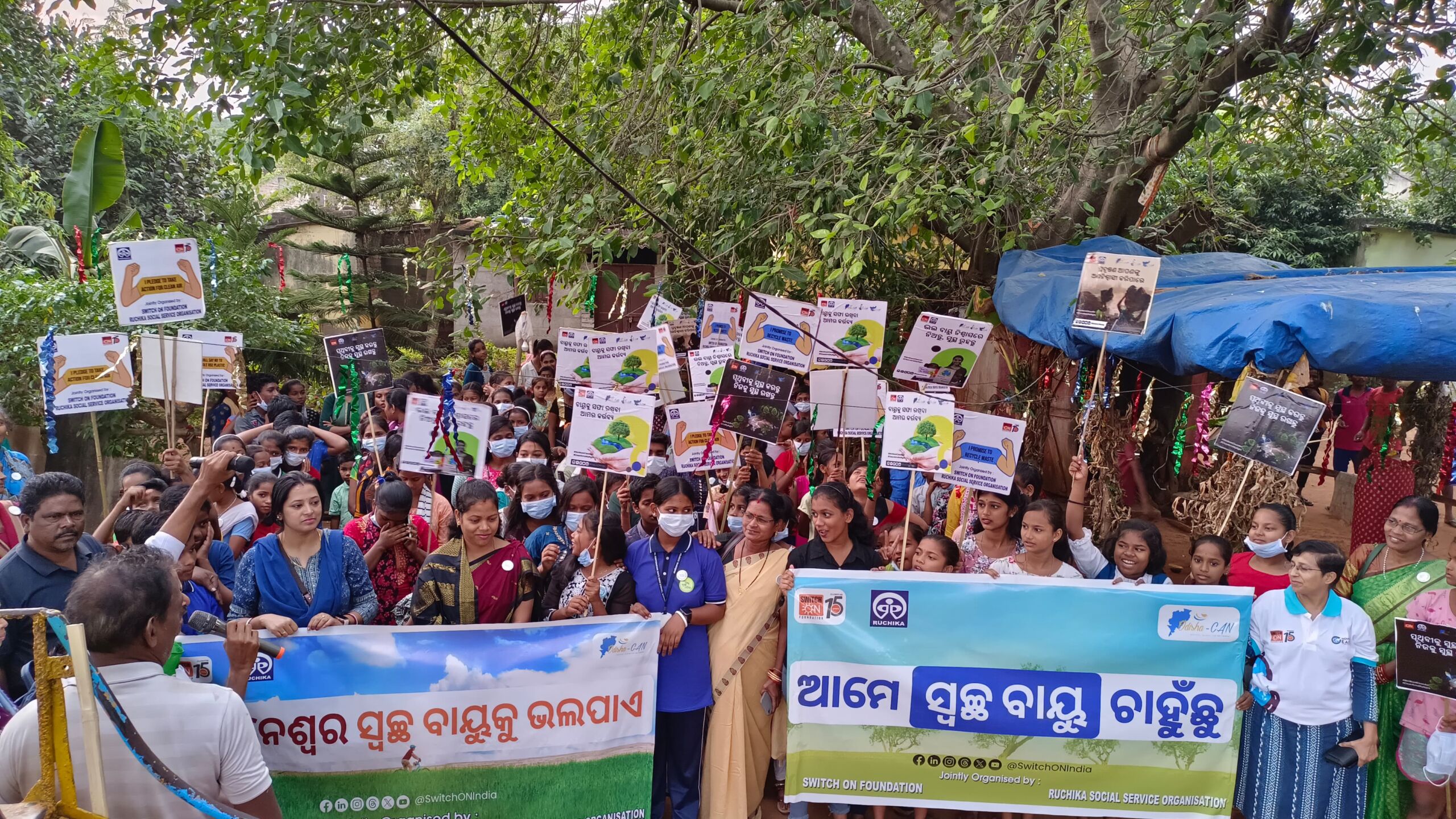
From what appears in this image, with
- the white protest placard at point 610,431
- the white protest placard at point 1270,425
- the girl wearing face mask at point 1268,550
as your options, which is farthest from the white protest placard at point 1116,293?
the white protest placard at point 610,431

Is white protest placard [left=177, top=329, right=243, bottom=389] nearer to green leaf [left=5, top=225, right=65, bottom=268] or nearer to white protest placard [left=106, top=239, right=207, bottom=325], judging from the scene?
white protest placard [left=106, top=239, right=207, bottom=325]

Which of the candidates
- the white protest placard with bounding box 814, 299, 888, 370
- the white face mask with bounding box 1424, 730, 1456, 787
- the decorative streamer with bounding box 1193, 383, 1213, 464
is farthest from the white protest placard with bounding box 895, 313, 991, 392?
the white face mask with bounding box 1424, 730, 1456, 787

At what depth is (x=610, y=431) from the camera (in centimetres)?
479

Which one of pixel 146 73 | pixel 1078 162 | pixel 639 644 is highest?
pixel 146 73

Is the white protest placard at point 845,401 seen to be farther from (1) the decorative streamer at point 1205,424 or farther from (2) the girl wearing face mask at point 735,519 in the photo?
(1) the decorative streamer at point 1205,424

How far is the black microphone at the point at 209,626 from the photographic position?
3.64 m

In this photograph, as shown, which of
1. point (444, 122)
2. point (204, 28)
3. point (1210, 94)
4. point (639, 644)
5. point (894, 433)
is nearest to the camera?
point (639, 644)

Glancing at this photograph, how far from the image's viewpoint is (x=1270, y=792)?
4113 millimetres

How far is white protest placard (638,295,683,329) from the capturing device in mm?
8250

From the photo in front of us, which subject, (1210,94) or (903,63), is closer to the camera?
(1210,94)

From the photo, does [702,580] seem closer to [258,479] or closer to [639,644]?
[639,644]

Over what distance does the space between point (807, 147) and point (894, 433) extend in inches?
128

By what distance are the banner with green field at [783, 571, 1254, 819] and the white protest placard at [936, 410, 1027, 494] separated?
0.77 meters

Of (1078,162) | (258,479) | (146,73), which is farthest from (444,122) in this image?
(258,479)
